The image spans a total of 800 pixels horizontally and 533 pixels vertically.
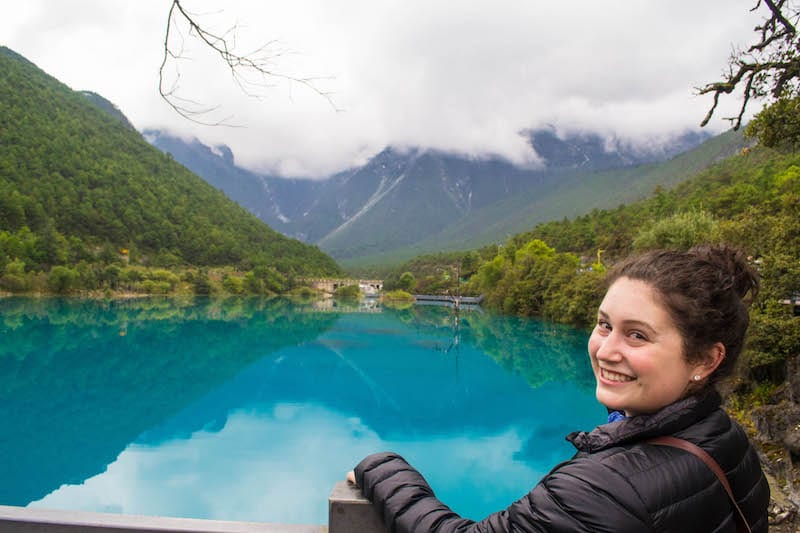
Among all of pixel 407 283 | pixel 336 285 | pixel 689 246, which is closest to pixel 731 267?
pixel 689 246

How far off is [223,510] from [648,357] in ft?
25.7

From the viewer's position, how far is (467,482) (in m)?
8.92

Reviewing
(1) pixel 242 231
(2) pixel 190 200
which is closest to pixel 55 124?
(2) pixel 190 200

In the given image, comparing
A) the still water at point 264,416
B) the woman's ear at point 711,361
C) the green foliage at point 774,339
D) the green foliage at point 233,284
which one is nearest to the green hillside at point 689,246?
the green foliage at point 774,339

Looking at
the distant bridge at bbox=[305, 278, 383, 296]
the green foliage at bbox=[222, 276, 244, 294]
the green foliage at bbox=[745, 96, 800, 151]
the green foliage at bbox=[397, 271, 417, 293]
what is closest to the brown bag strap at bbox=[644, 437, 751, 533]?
the green foliage at bbox=[745, 96, 800, 151]

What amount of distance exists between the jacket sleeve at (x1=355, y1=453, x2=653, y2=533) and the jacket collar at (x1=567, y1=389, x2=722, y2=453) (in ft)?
0.31

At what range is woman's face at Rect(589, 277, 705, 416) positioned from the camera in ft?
3.20

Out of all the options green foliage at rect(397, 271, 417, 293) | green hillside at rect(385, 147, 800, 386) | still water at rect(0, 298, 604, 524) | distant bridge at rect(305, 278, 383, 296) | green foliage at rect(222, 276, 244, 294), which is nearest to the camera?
still water at rect(0, 298, 604, 524)

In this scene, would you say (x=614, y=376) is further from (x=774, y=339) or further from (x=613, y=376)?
(x=774, y=339)

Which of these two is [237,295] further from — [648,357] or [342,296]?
[648,357]

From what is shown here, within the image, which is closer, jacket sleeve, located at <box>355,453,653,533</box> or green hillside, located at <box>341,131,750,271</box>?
jacket sleeve, located at <box>355,453,653,533</box>

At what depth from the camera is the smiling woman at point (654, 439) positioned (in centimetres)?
82

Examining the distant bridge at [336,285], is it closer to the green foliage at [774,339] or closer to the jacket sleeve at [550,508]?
the green foliage at [774,339]

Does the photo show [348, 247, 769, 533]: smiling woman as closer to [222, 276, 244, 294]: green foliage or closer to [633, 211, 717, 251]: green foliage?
[633, 211, 717, 251]: green foliage
